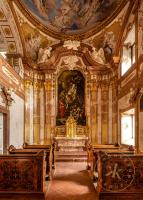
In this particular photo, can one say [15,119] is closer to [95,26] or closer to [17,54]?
[17,54]

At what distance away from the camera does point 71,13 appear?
1572 cm

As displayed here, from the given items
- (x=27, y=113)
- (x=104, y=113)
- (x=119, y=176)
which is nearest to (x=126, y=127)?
(x=104, y=113)

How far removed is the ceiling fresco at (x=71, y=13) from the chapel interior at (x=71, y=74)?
0.18ft

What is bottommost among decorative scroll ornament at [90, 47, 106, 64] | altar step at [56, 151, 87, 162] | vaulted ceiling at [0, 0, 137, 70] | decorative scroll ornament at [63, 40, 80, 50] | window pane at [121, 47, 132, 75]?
altar step at [56, 151, 87, 162]

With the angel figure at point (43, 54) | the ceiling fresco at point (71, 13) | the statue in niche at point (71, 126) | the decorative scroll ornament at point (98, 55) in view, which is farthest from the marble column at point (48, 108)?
the ceiling fresco at point (71, 13)

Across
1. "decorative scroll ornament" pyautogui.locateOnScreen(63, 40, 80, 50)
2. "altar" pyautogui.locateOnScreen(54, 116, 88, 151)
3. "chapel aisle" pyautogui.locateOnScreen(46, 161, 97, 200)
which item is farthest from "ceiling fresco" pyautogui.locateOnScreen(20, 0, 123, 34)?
"chapel aisle" pyautogui.locateOnScreen(46, 161, 97, 200)

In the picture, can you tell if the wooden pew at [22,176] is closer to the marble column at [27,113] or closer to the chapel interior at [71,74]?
the chapel interior at [71,74]

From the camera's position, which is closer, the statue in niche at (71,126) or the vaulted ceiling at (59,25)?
the vaulted ceiling at (59,25)

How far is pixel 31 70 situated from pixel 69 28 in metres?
3.39

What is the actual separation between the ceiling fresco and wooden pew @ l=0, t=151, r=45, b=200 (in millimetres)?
10008

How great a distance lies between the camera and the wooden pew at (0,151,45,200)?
21.2 ft

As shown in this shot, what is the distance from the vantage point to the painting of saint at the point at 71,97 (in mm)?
16812

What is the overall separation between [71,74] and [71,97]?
1.47m

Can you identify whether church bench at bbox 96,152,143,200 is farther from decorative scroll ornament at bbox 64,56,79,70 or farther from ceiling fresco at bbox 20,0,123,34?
decorative scroll ornament at bbox 64,56,79,70
